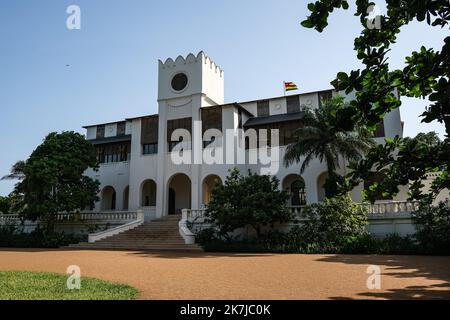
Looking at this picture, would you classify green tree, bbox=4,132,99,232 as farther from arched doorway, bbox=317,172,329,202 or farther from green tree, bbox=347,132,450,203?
green tree, bbox=347,132,450,203

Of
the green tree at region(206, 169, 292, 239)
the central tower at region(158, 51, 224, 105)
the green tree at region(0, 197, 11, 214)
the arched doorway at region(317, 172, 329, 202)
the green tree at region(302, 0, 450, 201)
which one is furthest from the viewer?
the green tree at region(0, 197, 11, 214)

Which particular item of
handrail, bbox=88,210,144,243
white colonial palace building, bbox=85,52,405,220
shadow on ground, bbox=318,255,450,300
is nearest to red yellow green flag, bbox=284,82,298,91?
white colonial palace building, bbox=85,52,405,220

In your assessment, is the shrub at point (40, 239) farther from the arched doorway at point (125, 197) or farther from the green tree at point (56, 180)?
the arched doorway at point (125, 197)

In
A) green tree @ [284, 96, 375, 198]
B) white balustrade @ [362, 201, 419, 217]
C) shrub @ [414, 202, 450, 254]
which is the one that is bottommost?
shrub @ [414, 202, 450, 254]

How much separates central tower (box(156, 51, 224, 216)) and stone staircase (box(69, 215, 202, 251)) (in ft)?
11.8

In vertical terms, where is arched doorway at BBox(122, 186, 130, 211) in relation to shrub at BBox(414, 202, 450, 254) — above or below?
above

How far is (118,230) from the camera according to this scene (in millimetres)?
25750

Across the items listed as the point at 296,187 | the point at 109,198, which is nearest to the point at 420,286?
the point at 296,187

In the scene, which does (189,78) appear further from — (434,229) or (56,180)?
(434,229)

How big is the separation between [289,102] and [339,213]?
14025mm

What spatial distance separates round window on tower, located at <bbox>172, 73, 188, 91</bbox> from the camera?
3169 centimetres

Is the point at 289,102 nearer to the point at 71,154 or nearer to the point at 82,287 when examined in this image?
the point at 71,154

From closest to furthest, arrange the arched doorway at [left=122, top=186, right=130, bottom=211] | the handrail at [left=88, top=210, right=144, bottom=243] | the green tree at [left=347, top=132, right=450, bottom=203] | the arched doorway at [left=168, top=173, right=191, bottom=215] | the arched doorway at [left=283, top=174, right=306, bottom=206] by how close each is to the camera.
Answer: the green tree at [left=347, top=132, right=450, bottom=203]
the handrail at [left=88, top=210, right=144, bottom=243]
the arched doorway at [left=283, top=174, right=306, bottom=206]
the arched doorway at [left=168, top=173, right=191, bottom=215]
the arched doorway at [left=122, top=186, right=130, bottom=211]

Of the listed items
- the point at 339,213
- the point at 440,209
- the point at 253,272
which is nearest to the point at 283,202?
the point at 339,213
